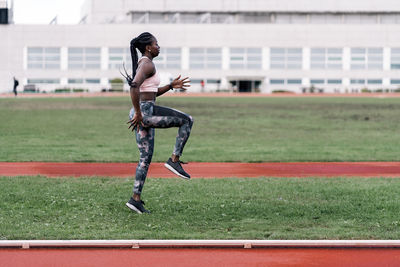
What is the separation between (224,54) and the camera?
299 feet

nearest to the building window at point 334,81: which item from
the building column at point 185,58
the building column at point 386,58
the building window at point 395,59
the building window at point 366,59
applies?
the building window at point 366,59

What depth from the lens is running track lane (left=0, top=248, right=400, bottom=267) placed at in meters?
6.55

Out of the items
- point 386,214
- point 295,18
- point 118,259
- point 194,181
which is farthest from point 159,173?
point 295,18

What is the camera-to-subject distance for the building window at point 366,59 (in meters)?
91.4

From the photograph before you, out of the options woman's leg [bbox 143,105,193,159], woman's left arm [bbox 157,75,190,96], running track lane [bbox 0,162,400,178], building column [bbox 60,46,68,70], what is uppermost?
building column [bbox 60,46,68,70]

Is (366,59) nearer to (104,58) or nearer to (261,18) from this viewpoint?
(261,18)

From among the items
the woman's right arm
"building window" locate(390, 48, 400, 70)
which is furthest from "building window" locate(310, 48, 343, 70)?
the woman's right arm

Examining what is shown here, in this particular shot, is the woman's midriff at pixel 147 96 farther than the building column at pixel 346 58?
No

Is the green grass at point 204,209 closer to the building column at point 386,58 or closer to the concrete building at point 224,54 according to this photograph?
the concrete building at point 224,54

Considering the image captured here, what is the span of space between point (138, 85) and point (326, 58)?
85849mm

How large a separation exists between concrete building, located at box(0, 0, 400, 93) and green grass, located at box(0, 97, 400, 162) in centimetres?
4742

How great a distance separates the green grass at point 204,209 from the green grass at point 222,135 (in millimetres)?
5984

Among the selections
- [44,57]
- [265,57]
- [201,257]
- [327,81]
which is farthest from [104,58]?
[201,257]

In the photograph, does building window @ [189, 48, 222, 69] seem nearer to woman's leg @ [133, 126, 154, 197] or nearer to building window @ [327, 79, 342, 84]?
building window @ [327, 79, 342, 84]
